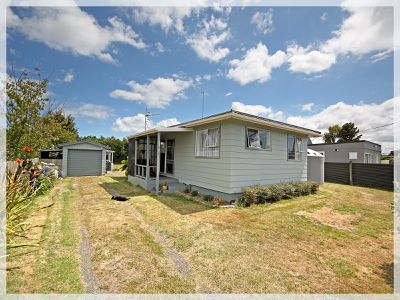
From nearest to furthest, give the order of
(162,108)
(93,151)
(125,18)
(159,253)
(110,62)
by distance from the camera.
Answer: (159,253) < (125,18) < (110,62) < (93,151) < (162,108)

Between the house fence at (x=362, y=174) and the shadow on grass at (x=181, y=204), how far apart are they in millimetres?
12416

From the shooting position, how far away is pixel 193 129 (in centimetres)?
927

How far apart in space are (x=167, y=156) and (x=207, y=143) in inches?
166

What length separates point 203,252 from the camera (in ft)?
11.7

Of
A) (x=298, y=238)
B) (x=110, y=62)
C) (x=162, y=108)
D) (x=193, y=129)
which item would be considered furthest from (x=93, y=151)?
(x=298, y=238)

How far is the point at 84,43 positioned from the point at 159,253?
31.7ft

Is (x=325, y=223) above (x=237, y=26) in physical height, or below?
below

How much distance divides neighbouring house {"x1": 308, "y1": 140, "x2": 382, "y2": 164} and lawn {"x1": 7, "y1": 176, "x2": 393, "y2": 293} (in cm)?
1400

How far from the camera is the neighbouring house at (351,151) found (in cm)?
1720

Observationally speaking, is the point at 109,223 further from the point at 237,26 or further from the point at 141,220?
the point at 237,26

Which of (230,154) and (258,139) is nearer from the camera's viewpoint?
(230,154)

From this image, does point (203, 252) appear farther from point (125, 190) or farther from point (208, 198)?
point (125, 190)

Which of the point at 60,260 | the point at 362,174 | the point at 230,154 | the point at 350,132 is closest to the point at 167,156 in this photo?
the point at 230,154

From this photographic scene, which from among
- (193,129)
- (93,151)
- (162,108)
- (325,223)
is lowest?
(325,223)
